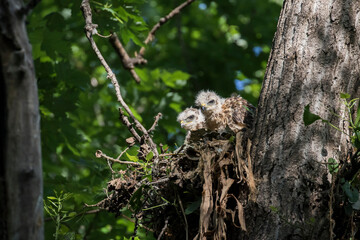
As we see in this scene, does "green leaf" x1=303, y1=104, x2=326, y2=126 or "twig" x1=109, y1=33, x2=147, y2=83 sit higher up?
"twig" x1=109, y1=33, x2=147, y2=83

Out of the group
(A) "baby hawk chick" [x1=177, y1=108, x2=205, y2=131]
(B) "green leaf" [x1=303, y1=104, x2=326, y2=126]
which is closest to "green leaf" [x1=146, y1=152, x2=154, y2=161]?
(B) "green leaf" [x1=303, y1=104, x2=326, y2=126]

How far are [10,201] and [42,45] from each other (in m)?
3.99

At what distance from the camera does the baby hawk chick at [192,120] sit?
14.8ft

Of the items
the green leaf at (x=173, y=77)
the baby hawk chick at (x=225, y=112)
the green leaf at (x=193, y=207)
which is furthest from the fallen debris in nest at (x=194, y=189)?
the green leaf at (x=173, y=77)

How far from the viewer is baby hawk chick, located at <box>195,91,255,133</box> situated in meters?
4.21

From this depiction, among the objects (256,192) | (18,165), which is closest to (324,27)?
(256,192)

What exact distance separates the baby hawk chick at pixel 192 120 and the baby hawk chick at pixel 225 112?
67mm

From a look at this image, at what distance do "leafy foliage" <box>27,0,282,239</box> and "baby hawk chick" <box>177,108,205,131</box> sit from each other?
0.23 metres

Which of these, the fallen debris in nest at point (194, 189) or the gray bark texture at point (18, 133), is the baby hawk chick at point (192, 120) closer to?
the fallen debris in nest at point (194, 189)

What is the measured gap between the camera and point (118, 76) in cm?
848

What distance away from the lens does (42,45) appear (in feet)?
17.9

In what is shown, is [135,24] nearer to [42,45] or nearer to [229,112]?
[42,45]

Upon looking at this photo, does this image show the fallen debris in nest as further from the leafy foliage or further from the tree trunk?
the leafy foliage

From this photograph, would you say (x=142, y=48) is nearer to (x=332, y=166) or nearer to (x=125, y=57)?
(x=125, y=57)
